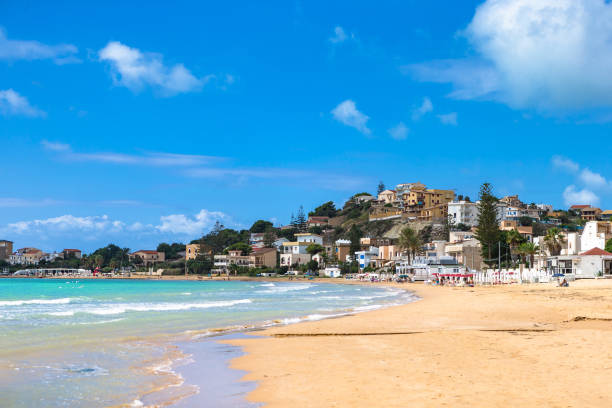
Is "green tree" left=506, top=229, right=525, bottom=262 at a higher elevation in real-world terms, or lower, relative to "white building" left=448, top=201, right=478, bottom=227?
lower

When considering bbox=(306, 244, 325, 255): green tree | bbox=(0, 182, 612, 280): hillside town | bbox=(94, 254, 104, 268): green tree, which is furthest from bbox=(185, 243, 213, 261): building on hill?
bbox=(94, 254, 104, 268): green tree

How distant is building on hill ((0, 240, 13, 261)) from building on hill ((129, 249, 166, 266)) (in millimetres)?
44993

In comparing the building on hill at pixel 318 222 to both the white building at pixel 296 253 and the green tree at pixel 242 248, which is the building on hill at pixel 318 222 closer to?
the white building at pixel 296 253

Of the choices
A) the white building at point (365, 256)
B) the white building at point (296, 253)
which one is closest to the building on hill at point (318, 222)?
the white building at point (296, 253)

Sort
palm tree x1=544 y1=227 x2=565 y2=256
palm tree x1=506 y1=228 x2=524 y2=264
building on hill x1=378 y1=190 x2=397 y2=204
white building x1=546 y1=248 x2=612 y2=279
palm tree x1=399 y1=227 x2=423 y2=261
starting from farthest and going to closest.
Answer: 1. building on hill x1=378 y1=190 x2=397 y2=204
2. palm tree x1=399 y1=227 x2=423 y2=261
3. palm tree x1=506 y1=228 x2=524 y2=264
4. palm tree x1=544 y1=227 x2=565 y2=256
5. white building x1=546 y1=248 x2=612 y2=279

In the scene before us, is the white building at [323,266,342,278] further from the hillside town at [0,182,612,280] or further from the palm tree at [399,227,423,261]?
the palm tree at [399,227,423,261]

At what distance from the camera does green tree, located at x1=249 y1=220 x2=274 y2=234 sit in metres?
158

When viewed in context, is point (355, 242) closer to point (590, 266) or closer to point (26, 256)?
point (590, 266)

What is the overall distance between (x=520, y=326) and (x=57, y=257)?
178315mm

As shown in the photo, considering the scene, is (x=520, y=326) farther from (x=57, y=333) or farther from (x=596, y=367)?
(x=57, y=333)

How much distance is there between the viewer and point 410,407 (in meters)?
6.64

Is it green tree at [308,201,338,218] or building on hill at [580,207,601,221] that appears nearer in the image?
building on hill at [580,207,601,221]

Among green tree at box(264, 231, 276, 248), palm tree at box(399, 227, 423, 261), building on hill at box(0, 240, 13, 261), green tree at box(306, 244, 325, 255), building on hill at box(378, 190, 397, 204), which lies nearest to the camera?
palm tree at box(399, 227, 423, 261)

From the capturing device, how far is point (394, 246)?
97875mm
